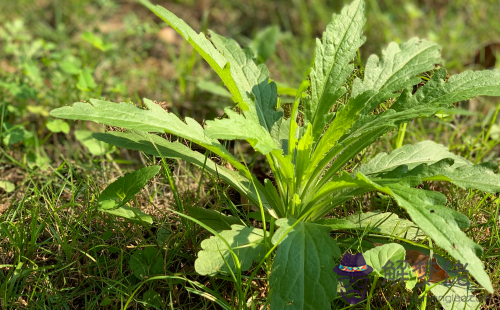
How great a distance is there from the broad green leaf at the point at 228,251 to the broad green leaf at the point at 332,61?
56 centimetres

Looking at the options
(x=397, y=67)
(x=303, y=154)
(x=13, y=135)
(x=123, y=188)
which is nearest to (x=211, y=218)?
(x=123, y=188)

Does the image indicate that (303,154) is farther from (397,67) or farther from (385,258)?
(397,67)

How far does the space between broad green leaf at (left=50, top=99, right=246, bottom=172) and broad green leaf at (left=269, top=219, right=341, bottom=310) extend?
385 mm

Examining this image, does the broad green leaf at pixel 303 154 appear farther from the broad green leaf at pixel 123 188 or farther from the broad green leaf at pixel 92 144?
the broad green leaf at pixel 92 144

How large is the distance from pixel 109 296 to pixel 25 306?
0.33m

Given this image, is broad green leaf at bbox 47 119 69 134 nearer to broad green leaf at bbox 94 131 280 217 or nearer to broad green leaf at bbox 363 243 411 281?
broad green leaf at bbox 94 131 280 217

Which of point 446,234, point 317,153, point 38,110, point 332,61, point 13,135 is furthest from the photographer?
point 38,110

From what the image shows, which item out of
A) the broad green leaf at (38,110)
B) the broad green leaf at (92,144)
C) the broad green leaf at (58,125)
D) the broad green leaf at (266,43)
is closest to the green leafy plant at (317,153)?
the broad green leaf at (92,144)

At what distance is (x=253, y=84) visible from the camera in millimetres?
2178

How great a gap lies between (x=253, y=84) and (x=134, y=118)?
0.63 meters

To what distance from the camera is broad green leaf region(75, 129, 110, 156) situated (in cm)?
267

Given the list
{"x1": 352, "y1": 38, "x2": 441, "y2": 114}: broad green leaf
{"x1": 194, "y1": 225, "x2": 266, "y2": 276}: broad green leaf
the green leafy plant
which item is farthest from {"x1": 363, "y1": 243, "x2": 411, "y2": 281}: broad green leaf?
{"x1": 352, "y1": 38, "x2": 441, "y2": 114}: broad green leaf

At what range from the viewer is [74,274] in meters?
1.94

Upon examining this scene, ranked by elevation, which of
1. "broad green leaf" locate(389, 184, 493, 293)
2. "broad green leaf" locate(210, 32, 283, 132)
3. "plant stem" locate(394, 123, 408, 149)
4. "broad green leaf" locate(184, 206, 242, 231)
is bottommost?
"broad green leaf" locate(184, 206, 242, 231)
